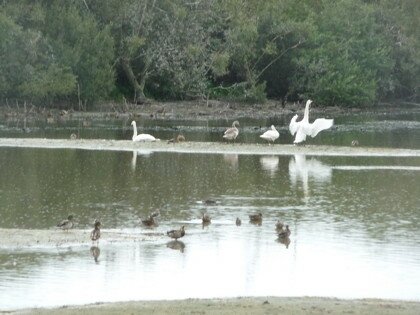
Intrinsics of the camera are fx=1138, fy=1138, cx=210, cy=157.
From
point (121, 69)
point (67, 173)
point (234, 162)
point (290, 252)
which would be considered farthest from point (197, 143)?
point (121, 69)

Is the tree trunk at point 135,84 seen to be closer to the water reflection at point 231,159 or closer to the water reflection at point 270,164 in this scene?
the water reflection at point 231,159

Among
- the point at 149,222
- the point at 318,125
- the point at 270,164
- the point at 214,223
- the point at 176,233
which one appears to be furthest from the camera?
the point at 318,125

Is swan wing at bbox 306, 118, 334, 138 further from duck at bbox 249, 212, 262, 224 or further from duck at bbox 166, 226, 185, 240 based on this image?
duck at bbox 166, 226, 185, 240

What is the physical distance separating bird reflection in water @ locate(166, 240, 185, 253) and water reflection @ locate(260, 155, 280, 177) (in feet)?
40.8

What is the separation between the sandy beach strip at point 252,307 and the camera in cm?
1570

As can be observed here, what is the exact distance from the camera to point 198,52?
234 feet

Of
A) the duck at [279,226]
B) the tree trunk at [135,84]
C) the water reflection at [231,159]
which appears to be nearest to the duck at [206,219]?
the duck at [279,226]

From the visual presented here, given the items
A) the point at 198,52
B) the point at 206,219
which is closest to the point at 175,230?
the point at 206,219

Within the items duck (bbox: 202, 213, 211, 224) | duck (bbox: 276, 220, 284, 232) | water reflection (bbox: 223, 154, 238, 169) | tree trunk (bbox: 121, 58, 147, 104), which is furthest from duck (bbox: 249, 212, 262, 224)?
tree trunk (bbox: 121, 58, 147, 104)

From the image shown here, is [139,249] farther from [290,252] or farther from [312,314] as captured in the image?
[312,314]

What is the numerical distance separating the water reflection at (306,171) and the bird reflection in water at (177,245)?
8605 mm

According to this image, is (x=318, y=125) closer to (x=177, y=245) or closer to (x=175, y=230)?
(x=175, y=230)

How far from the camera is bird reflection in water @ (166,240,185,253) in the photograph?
22062mm

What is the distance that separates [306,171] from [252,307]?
2050 cm
